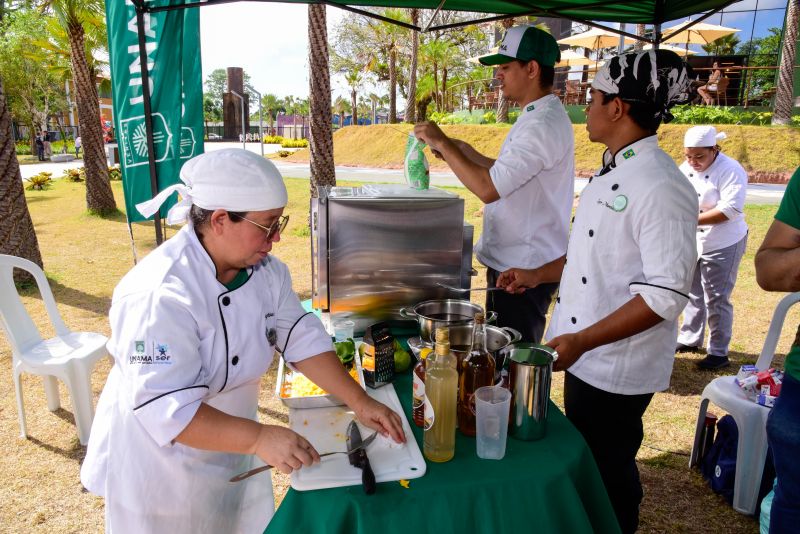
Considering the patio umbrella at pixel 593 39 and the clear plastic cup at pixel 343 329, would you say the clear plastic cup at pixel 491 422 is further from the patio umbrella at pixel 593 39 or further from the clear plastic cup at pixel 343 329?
the patio umbrella at pixel 593 39

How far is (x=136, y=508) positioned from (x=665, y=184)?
193 cm

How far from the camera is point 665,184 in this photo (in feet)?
5.39

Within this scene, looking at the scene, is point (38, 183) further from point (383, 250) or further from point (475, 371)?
point (475, 371)

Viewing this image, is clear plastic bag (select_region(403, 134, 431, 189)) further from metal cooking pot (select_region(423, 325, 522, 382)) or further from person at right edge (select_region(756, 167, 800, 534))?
person at right edge (select_region(756, 167, 800, 534))

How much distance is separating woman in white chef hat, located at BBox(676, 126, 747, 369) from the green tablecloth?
351 cm

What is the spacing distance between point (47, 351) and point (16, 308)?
350mm

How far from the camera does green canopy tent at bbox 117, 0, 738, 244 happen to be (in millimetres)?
3109

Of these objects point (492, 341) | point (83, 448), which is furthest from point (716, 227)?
point (83, 448)

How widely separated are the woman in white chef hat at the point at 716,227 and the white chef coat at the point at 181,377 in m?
3.79

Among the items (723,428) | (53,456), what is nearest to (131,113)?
(53,456)

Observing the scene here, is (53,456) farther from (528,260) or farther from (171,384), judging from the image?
(528,260)

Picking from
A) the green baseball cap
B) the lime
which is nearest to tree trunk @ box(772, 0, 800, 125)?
the green baseball cap

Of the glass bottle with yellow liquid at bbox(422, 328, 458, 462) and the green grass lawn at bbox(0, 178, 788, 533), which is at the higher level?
the glass bottle with yellow liquid at bbox(422, 328, 458, 462)

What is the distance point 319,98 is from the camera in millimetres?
8195
